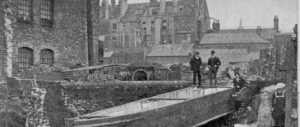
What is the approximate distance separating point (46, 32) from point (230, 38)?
36.1m

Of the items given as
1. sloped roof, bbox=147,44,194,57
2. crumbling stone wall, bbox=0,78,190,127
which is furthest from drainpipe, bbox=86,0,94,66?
sloped roof, bbox=147,44,194,57

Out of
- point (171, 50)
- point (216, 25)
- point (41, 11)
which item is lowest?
point (171, 50)

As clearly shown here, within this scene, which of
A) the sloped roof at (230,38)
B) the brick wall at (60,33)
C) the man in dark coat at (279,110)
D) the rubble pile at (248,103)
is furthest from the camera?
the sloped roof at (230,38)

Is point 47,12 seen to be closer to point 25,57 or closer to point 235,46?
point 25,57

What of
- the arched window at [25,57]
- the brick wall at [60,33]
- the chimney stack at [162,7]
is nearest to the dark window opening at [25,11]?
the brick wall at [60,33]

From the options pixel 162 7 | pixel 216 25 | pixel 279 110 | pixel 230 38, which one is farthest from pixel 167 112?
pixel 162 7

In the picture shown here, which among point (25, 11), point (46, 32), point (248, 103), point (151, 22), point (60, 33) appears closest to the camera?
point (248, 103)

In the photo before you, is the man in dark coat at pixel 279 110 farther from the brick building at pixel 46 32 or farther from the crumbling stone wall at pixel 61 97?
the brick building at pixel 46 32

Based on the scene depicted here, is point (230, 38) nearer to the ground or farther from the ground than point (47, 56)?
farther from the ground

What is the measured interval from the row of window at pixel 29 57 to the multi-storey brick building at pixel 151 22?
1377 inches

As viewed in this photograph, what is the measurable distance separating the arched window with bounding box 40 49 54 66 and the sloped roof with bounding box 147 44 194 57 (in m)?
28.5

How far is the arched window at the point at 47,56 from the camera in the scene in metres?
25.4

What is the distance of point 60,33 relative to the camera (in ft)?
86.2

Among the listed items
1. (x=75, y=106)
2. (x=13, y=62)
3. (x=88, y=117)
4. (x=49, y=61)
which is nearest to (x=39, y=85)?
(x=75, y=106)
